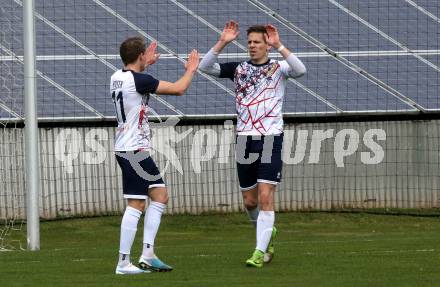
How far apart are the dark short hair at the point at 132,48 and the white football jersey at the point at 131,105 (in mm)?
139

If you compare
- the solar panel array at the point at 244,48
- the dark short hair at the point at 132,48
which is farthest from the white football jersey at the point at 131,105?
the solar panel array at the point at 244,48

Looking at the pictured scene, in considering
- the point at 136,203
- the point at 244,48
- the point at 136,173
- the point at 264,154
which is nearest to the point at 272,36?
the point at 264,154

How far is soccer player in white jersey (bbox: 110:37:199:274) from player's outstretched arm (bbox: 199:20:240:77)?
90cm

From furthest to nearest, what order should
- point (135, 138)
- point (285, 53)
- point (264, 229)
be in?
point (285, 53)
point (264, 229)
point (135, 138)

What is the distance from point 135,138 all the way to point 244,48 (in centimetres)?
1234

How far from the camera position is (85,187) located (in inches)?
825

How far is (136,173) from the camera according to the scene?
10.9 metres

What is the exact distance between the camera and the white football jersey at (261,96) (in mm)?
11812

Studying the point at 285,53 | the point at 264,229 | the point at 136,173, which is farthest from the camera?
the point at 285,53

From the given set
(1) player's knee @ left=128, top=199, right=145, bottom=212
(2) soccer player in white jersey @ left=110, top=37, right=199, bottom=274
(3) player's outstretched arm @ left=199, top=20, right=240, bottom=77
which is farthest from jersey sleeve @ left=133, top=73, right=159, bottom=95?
(3) player's outstretched arm @ left=199, top=20, right=240, bottom=77

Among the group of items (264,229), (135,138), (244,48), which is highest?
(244,48)

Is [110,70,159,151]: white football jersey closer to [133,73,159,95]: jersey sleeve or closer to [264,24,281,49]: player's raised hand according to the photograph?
[133,73,159,95]: jersey sleeve

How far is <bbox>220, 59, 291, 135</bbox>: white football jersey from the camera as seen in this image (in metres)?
11.8

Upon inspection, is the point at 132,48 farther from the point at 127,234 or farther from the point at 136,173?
the point at 127,234
